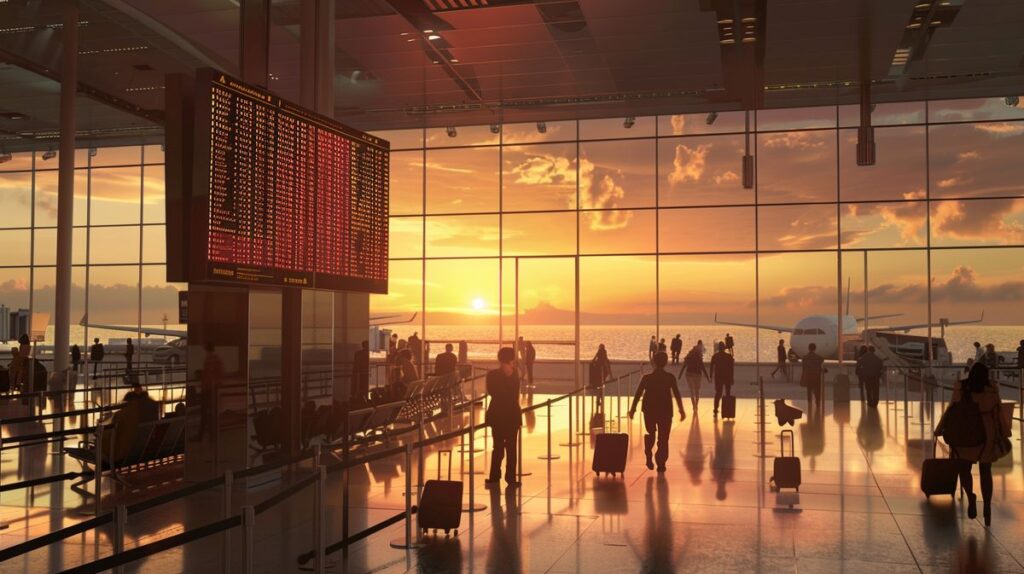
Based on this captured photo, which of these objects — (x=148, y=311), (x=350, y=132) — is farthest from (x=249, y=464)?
(x=148, y=311)

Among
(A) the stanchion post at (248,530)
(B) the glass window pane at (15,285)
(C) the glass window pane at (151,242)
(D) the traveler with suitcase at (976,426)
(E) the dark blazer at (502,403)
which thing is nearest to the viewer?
(A) the stanchion post at (248,530)

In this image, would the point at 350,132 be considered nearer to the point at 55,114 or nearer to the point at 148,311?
the point at 55,114

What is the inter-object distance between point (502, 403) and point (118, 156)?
1076 inches

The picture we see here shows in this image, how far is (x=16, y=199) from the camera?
118 feet

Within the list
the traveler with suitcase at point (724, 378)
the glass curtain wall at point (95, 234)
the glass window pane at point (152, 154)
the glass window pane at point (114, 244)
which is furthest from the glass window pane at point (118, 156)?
the traveler with suitcase at point (724, 378)

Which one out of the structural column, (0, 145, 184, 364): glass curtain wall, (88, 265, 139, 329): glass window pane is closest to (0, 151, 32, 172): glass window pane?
(0, 145, 184, 364): glass curtain wall

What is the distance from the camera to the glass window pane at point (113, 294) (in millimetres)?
35438

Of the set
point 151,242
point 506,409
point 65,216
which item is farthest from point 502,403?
point 151,242

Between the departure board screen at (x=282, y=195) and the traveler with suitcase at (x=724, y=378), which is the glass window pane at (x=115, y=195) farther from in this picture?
the departure board screen at (x=282, y=195)

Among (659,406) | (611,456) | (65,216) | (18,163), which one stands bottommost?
Result: (611,456)

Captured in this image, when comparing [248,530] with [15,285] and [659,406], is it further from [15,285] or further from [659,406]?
[15,285]

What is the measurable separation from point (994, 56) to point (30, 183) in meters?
30.5

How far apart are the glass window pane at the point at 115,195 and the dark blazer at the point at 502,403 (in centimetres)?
2633

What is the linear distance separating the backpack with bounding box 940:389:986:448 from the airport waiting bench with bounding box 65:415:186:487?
8391 millimetres
